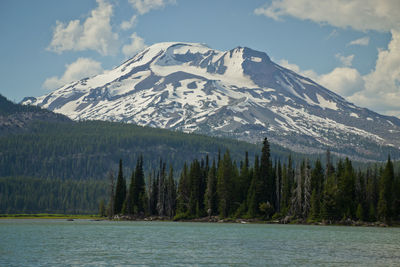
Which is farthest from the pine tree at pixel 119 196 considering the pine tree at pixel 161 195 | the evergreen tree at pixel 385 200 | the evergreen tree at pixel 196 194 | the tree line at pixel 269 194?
the evergreen tree at pixel 385 200

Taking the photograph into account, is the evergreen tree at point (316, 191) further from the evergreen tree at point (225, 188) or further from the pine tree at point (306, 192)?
the evergreen tree at point (225, 188)

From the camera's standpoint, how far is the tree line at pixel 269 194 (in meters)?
142

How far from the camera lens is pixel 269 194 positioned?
157125 mm

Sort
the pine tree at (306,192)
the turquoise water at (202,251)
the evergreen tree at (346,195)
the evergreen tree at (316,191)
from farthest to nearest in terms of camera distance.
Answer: the pine tree at (306,192) → the evergreen tree at (316,191) → the evergreen tree at (346,195) → the turquoise water at (202,251)

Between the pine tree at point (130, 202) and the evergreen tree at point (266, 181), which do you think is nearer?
the evergreen tree at point (266, 181)

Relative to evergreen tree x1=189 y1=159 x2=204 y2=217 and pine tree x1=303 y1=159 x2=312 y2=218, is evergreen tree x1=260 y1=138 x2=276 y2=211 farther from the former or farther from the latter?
evergreen tree x1=189 y1=159 x2=204 y2=217

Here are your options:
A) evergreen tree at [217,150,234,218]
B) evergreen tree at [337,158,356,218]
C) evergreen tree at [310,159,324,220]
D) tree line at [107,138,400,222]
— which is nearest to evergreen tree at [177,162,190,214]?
tree line at [107,138,400,222]

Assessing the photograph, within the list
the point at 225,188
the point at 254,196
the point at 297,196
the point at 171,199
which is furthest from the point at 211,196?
the point at 297,196

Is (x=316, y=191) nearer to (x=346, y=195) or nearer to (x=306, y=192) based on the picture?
(x=306, y=192)

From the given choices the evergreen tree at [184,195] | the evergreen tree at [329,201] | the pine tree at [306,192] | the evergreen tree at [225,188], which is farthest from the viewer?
the evergreen tree at [184,195]

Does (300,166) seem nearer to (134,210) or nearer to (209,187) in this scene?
(209,187)

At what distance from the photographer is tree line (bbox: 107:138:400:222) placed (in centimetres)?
14162

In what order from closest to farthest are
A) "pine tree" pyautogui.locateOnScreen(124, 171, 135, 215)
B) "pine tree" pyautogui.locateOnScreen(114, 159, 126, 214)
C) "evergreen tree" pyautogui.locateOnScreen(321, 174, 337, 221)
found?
"evergreen tree" pyautogui.locateOnScreen(321, 174, 337, 221) < "pine tree" pyautogui.locateOnScreen(124, 171, 135, 215) < "pine tree" pyautogui.locateOnScreen(114, 159, 126, 214)

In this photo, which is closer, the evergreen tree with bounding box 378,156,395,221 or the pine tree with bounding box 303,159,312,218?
the evergreen tree with bounding box 378,156,395,221
